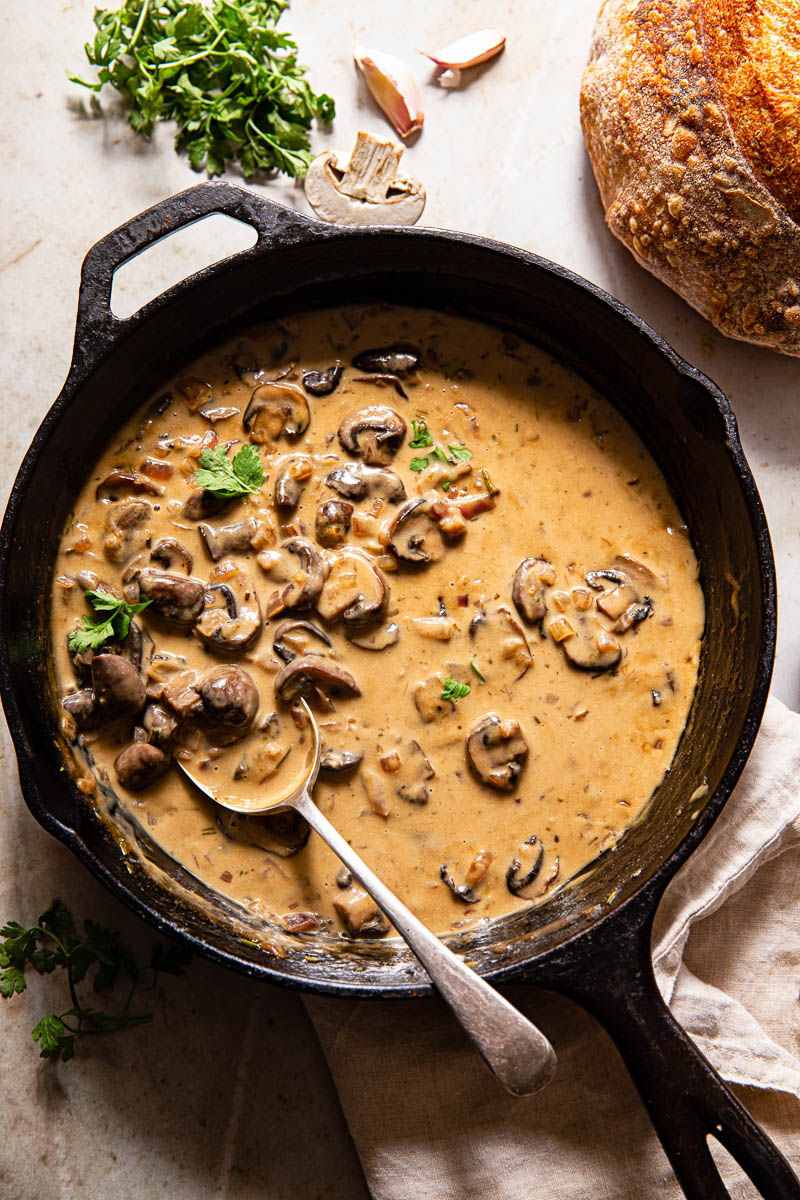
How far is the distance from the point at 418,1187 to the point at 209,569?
1939mm

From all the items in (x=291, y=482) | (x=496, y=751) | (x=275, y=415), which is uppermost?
(x=275, y=415)

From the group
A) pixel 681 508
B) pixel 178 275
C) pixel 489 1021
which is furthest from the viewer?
pixel 178 275

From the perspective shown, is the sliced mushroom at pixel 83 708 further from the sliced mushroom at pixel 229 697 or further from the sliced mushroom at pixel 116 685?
the sliced mushroom at pixel 229 697

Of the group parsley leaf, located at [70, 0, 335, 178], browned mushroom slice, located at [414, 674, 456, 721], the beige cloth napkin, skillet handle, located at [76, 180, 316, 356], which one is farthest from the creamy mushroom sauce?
parsley leaf, located at [70, 0, 335, 178]

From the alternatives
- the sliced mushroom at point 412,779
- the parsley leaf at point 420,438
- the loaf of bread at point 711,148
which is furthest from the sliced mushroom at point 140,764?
the loaf of bread at point 711,148

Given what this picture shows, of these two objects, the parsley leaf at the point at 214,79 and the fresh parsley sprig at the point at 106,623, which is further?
the parsley leaf at the point at 214,79

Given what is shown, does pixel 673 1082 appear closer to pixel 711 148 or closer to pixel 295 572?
pixel 295 572

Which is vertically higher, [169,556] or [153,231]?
[153,231]

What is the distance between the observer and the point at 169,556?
2961 mm

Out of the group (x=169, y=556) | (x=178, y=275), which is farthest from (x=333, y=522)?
(x=178, y=275)

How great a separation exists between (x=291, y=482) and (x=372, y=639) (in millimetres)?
539

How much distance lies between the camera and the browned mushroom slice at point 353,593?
114 inches

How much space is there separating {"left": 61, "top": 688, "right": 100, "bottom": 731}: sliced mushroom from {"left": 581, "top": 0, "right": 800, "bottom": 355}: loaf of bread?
2.23m

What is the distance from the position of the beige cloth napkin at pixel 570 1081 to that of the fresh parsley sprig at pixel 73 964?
57 cm
